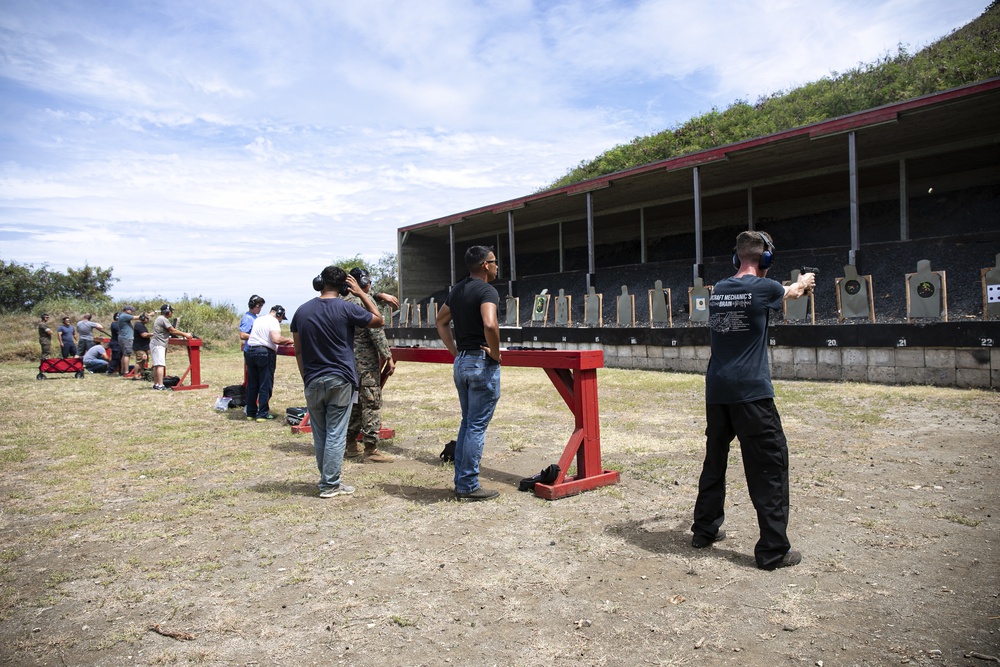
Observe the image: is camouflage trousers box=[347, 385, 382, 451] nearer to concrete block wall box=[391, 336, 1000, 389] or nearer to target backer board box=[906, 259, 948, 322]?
concrete block wall box=[391, 336, 1000, 389]

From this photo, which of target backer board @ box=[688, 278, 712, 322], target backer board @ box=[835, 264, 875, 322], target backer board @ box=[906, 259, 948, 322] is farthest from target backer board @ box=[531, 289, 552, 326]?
target backer board @ box=[906, 259, 948, 322]

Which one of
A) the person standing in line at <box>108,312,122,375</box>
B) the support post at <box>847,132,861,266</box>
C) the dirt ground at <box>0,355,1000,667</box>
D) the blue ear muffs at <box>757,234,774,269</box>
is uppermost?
the support post at <box>847,132,861,266</box>

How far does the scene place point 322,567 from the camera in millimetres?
3264

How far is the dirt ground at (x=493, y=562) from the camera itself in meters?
2.45

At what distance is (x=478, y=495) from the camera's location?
14.5 feet

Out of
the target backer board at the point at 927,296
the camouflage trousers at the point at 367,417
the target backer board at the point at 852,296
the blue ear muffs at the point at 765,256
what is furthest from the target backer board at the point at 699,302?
the blue ear muffs at the point at 765,256

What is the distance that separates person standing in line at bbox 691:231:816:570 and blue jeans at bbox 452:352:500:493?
154 centimetres

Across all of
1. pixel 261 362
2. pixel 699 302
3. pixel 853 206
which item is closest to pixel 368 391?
pixel 261 362

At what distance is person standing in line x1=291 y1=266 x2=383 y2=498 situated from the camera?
180 inches

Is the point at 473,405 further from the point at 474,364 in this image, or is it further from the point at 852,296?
the point at 852,296

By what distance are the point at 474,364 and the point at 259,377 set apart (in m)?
5.07

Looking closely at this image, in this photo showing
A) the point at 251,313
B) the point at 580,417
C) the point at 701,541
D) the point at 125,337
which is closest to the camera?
the point at 701,541

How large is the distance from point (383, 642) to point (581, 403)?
2553 mm

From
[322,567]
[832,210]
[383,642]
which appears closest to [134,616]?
[322,567]
